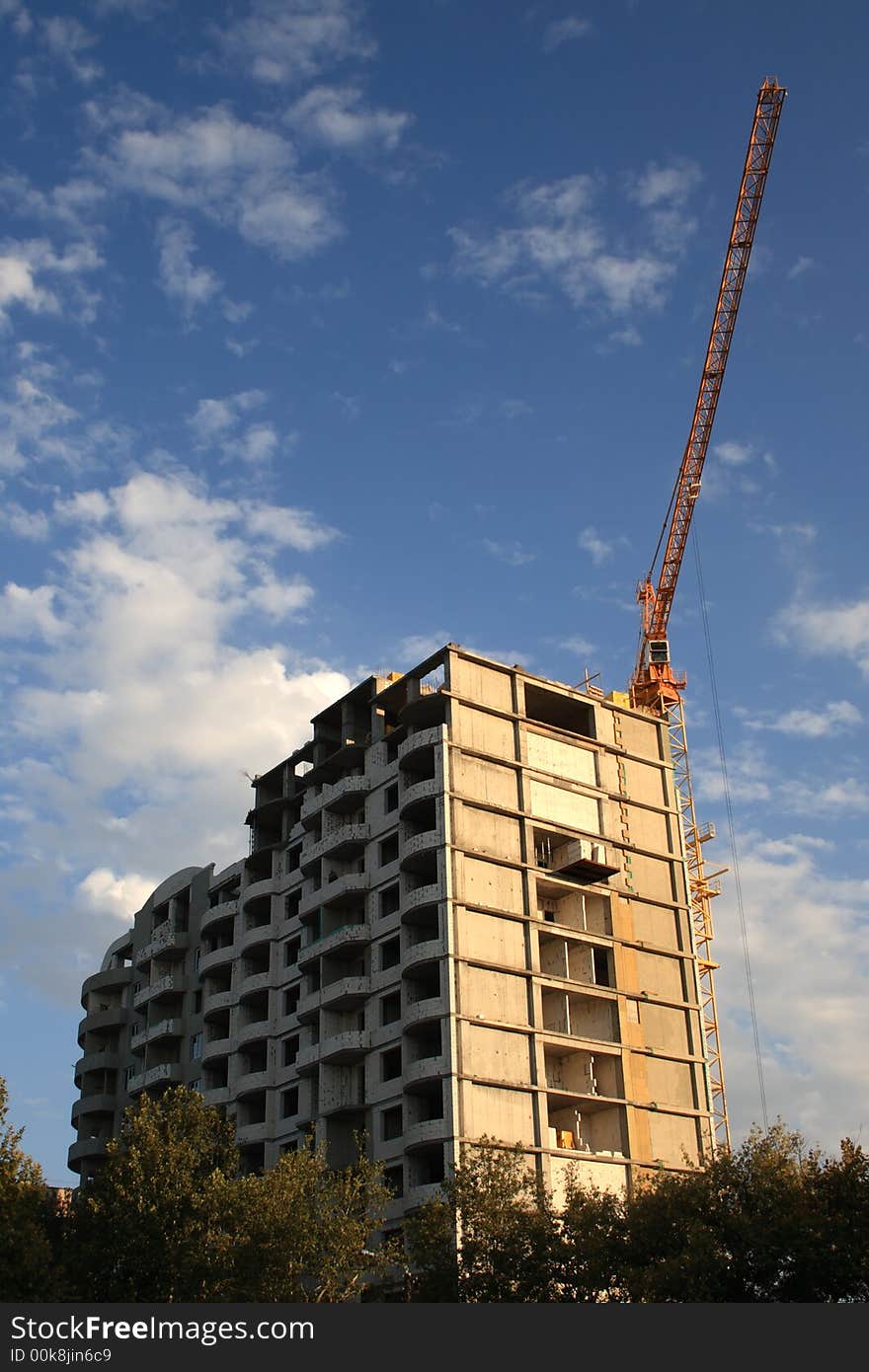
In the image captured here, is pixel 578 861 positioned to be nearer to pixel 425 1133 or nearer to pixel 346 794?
pixel 346 794

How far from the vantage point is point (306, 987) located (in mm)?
88062

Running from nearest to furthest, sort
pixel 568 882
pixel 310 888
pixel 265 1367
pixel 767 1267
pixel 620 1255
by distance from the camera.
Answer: pixel 265 1367 → pixel 767 1267 → pixel 620 1255 → pixel 568 882 → pixel 310 888

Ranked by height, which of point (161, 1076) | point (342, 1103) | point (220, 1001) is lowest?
point (342, 1103)

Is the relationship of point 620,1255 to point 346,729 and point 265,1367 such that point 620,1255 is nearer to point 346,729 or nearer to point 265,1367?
point 265,1367

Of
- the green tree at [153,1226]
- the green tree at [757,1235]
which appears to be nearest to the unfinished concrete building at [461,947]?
the green tree at [153,1226]

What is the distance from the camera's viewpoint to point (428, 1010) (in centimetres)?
7656

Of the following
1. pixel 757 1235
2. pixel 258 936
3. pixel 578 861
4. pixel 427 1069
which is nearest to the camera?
pixel 757 1235

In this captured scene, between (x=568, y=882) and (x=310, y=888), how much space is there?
1650 cm

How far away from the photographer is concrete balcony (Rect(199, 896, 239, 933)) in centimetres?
9794

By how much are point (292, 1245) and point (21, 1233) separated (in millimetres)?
10142

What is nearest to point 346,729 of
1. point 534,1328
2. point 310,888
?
point 310,888

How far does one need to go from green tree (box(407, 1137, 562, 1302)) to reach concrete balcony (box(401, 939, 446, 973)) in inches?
→ 648

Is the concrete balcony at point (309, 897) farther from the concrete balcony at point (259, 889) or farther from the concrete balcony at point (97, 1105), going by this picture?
the concrete balcony at point (97, 1105)

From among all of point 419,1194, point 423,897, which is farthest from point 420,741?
point 419,1194
